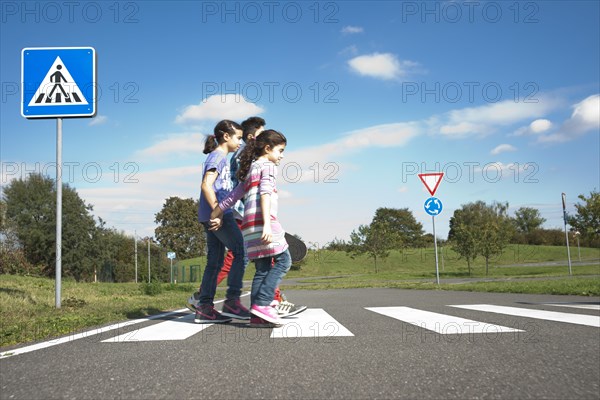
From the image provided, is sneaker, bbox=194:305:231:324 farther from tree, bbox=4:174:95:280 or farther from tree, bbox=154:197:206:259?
tree, bbox=154:197:206:259

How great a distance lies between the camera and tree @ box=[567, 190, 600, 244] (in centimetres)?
3306

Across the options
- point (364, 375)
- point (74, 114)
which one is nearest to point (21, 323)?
point (74, 114)

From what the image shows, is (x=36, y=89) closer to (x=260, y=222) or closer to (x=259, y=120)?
(x=259, y=120)

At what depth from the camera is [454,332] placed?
11.5 ft

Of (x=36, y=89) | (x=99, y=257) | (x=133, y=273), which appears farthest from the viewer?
(x=133, y=273)

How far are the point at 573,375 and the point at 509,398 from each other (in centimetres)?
55

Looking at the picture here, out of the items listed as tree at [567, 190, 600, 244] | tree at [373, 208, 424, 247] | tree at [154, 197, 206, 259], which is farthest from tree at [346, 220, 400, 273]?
tree at [373, 208, 424, 247]

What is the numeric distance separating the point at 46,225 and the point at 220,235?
43452mm

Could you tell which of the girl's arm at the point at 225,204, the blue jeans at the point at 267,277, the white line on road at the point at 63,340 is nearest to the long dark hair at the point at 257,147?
the girl's arm at the point at 225,204

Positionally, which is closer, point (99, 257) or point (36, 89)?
point (36, 89)

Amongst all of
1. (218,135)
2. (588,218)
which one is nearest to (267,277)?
(218,135)

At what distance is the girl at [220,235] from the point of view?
15.6ft

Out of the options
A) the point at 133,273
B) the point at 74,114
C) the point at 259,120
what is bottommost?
the point at 133,273

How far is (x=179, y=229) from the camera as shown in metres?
72.8
